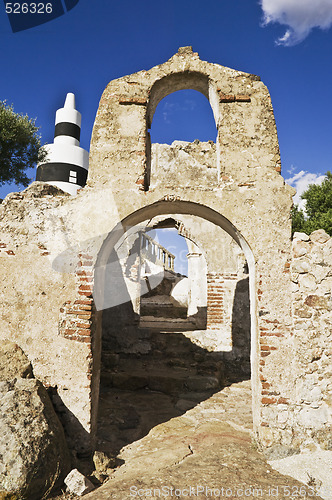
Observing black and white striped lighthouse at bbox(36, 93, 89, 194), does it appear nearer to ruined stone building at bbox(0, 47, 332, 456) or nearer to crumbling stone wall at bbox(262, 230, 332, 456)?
ruined stone building at bbox(0, 47, 332, 456)

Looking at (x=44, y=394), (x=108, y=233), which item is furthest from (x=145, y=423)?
(x=108, y=233)

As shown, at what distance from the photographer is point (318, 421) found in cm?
358

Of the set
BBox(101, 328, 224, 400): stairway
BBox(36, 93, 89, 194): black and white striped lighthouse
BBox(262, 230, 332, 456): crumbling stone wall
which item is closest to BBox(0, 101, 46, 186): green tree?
BBox(36, 93, 89, 194): black and white striped lighthouse

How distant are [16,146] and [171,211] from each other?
25.1ft

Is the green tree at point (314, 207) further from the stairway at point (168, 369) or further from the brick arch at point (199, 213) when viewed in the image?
the brick arch at point (199, 213)

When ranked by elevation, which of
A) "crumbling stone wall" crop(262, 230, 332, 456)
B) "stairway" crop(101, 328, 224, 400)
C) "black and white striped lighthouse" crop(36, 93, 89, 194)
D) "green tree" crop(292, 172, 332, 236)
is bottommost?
"stairway" crop(101, 328, 224, 400)

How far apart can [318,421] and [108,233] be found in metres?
3.44

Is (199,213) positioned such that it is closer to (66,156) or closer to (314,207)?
(314,207)

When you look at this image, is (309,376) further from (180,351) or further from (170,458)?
(180,351)

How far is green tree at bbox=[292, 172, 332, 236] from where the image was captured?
12.6 m

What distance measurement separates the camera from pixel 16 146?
9.84 m

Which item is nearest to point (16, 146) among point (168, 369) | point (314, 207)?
point (168, 369)

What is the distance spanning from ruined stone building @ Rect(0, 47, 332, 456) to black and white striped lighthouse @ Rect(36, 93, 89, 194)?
11494 mm

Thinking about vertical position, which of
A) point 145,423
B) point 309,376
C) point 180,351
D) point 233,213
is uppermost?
point 233,213
